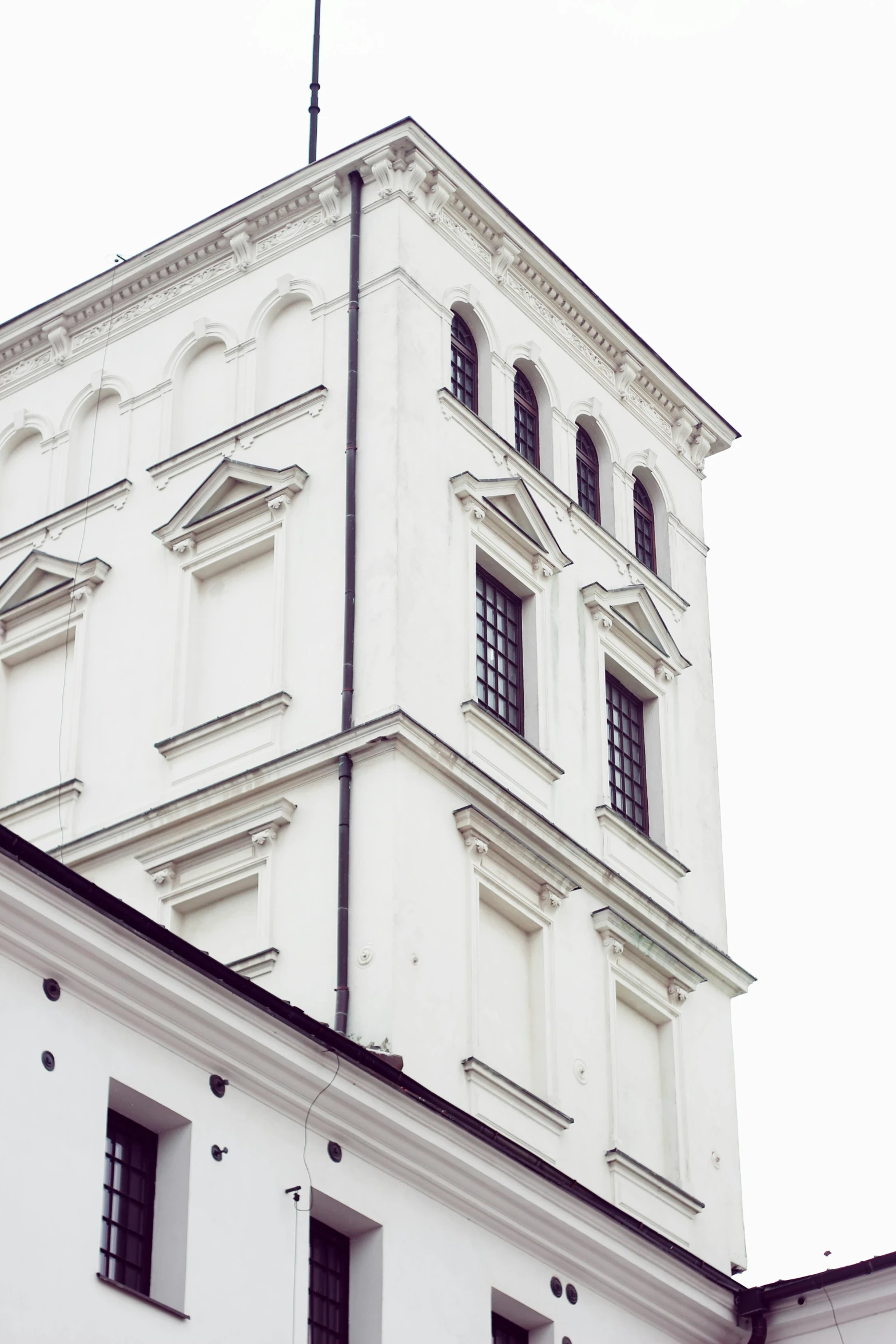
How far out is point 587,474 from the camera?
118 ft

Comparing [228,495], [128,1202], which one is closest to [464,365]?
[228,495]

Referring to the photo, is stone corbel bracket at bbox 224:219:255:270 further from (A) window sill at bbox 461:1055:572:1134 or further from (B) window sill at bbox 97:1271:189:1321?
(B) window sill at bbox 97:1271:189:1321

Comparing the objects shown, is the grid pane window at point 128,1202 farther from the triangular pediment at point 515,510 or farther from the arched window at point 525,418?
the arched window at point 525,418

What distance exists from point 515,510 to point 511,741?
12.7ft

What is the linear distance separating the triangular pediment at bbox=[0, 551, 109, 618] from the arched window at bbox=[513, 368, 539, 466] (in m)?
6.18

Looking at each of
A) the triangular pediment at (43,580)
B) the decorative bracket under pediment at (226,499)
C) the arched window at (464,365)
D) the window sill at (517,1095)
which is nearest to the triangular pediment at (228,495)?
the decorative bracket under pediment at (226,499)

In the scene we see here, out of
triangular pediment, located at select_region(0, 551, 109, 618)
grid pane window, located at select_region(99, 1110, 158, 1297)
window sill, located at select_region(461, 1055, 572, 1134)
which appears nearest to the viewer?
grid pane window, located at select_region(99, 1110, 158, 1297)

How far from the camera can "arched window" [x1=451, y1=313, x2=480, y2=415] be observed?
1319 inches

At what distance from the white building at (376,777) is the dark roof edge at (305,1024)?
0.15 feet

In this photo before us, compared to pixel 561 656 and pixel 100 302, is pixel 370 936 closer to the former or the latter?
pixel 561 656

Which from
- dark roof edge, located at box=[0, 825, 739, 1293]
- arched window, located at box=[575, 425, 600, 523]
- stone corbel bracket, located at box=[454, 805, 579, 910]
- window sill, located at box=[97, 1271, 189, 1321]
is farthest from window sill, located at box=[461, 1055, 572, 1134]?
arched window, located at box=[575, 425, 600, 523]

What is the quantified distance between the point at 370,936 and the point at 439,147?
12.5 m

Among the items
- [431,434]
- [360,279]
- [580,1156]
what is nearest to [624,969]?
[580,1156]

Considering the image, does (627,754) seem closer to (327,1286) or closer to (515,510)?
(515,510)
